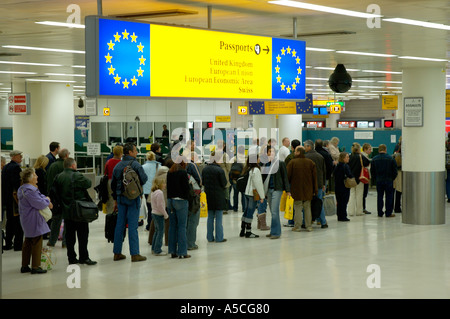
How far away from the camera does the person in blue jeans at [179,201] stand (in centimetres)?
1031

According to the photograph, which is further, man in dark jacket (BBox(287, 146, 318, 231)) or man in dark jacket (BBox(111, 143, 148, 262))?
man in dark jacket (BBox(287, 146, 318, 231))

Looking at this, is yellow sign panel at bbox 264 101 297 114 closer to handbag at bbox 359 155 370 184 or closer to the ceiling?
handbag at bbox 359 155 370 184

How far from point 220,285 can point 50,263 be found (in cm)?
286

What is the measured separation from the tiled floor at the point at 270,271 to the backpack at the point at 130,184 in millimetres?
1037

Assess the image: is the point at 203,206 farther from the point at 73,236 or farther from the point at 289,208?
the point at 73,236

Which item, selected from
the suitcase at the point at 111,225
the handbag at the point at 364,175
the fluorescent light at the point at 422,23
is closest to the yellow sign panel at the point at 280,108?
the handbag at the point at 364,175

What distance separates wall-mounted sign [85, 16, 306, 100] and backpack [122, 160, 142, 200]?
3.26 metres

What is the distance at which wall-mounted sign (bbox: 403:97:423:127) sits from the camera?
14141mm

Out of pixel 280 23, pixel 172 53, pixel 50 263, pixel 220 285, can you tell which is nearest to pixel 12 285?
pixel 50 263

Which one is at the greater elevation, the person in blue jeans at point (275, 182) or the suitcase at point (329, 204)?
the person in blue jeans at point (275, 182)

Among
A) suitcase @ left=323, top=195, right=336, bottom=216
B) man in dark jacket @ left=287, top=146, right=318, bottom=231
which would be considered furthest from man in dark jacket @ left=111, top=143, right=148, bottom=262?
suitcase @ left=323, top=195, right=336, bottom=216

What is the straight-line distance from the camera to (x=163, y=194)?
35.5ft

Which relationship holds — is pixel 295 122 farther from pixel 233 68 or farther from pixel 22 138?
pixel 233 68

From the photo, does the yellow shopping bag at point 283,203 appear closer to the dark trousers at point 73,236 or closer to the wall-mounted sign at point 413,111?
A: the wall-mounted sign at point 413,111
